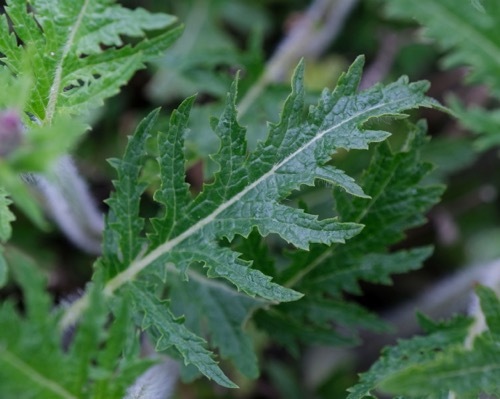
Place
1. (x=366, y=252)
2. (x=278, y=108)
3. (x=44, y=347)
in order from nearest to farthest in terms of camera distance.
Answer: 1. (x=44, y=347)
2. (x=366, y=252)
3. (x=278, y=108)

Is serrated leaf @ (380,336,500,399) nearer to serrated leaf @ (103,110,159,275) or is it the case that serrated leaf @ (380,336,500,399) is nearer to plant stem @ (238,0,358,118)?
serrated leaf @ (103,110,159,275)

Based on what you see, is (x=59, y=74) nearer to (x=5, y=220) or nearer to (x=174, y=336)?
(x=5, y=220)

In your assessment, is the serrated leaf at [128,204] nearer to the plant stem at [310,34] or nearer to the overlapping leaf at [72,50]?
the overlapping leaf at [72,50]

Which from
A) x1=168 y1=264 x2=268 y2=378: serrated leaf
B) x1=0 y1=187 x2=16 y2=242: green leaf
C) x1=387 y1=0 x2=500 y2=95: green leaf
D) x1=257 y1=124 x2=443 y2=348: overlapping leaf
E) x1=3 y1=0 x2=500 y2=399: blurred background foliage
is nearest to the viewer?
x1=387 y1=0 x2=500 y2=95: green leaf

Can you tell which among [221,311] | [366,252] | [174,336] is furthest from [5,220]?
[366,252]

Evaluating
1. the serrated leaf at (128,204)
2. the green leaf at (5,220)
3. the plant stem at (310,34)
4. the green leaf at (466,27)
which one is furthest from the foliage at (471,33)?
the plant stem at (310,34)

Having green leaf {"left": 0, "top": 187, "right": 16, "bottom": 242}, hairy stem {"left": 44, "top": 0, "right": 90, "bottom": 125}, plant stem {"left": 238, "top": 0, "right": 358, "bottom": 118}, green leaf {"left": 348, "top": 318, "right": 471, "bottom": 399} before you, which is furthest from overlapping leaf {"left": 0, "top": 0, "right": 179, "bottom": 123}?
plant stem {"left": 238, "top": 0, "right": 358, "bottom": 118}

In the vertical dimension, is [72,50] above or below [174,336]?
above

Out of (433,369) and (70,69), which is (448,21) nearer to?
(433,369)

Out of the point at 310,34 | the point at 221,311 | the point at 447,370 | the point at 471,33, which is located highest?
the point at 471,33
